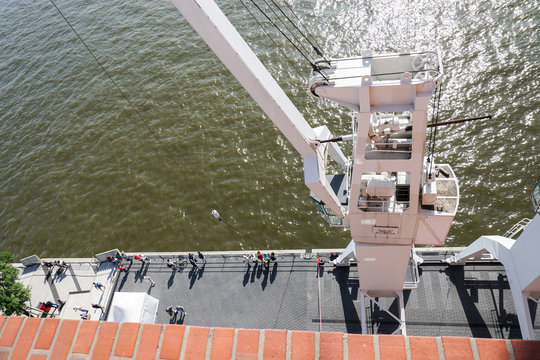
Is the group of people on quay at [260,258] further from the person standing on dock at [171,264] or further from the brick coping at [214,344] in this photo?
the brick coping at [214,344]

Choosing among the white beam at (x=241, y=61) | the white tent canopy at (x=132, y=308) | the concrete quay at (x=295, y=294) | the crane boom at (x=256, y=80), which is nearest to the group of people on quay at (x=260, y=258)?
the concrete quay at (x=295, y=294)

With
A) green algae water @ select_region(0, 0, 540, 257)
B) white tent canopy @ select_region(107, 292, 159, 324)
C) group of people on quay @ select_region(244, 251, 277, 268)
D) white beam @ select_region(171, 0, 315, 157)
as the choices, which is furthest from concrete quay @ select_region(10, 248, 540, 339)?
white beam @ select_region(171, 0, 315, 157)

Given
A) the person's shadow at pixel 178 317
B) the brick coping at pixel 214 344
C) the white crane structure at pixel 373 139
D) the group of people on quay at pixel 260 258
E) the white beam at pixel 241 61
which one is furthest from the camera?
the group of people on quay at pixel 260 258

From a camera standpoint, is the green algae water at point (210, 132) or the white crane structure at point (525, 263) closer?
the white crane structure at point (525, 263)

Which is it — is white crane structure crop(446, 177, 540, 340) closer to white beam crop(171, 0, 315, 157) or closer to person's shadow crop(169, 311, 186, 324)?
white beam crop(171, 0, 315, 157)

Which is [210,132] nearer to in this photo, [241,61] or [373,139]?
[241,61]

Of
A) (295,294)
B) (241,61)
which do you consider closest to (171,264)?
(295,294)
